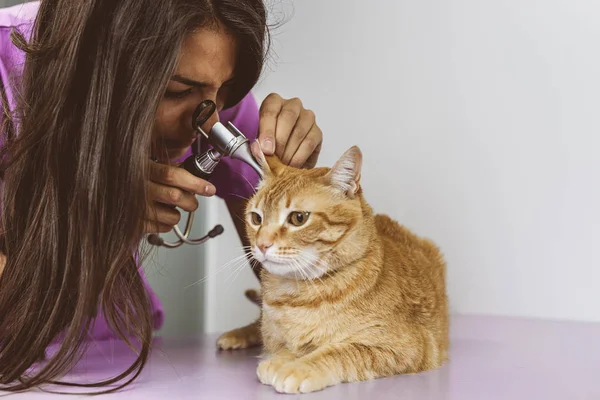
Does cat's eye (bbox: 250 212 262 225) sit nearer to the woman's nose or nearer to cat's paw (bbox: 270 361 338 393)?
the woman's nose

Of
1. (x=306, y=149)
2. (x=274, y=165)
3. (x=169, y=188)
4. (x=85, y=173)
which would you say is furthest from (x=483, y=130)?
(x=85, y=173)

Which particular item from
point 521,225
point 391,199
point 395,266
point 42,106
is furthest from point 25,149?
point 521,225

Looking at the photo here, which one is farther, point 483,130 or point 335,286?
point 483,130

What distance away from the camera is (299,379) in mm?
914

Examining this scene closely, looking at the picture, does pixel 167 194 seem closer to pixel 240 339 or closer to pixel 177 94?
pixel 177 94

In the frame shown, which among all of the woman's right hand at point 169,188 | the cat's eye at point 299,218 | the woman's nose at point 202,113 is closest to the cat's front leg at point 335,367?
the cat's eye at point 299,218

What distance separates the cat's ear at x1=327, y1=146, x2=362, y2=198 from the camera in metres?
1.08

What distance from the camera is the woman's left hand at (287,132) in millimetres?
1233

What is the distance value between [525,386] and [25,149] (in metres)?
0.85

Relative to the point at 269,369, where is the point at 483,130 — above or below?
above

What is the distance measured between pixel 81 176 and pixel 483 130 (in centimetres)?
109

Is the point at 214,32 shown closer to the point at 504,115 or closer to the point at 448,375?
the point at 448,375

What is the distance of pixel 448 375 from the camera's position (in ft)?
3.45

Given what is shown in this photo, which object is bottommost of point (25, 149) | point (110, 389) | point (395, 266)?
point (110, 389)
